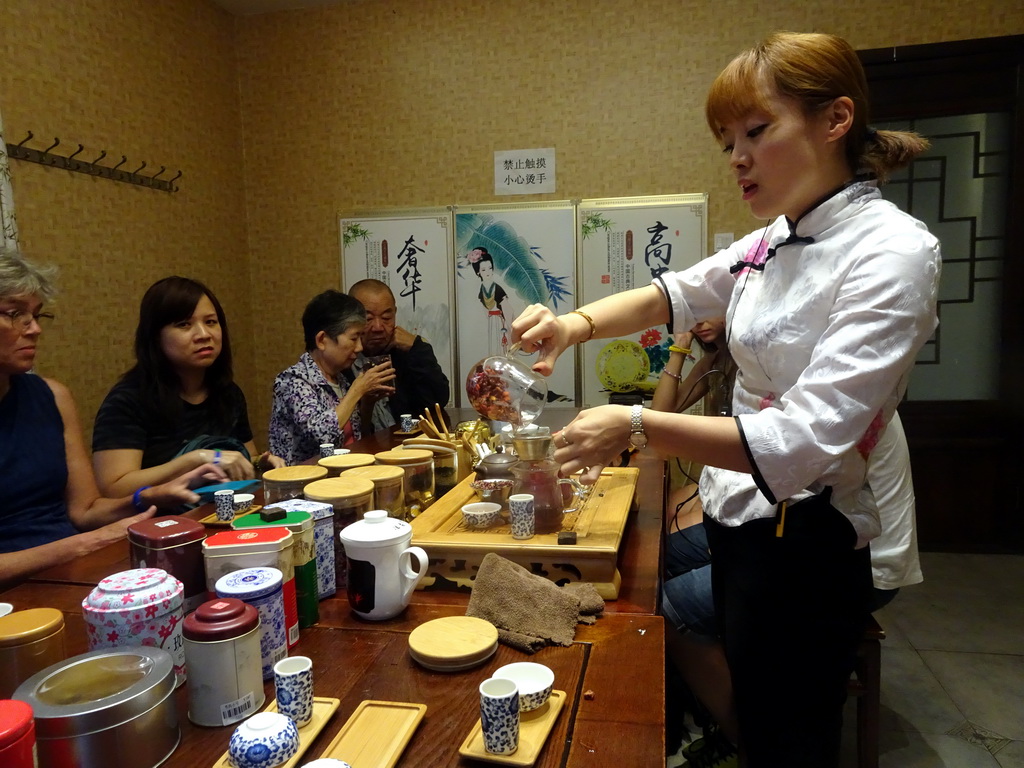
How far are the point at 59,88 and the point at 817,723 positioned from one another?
3532 mm

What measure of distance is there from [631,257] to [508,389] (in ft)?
8.57

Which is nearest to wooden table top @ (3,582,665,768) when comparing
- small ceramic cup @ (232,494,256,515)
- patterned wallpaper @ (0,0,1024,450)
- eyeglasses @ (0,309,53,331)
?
small ceramic cup @ (232,494,256,515)

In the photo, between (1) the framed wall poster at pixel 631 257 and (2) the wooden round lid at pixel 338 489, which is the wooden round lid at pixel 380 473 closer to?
(2) the wooden round lid at pixel 338 489

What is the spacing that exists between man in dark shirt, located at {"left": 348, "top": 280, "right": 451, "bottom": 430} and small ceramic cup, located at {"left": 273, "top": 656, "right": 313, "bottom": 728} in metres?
2.63

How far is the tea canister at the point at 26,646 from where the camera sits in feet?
2.69

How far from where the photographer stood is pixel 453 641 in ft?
3.22

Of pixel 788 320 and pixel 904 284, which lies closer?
pixel 904 284

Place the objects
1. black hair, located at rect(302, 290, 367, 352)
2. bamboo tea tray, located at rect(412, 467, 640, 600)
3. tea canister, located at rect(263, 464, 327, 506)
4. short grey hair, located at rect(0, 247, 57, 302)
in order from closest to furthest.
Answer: bamboo tea tray, located at rect(412, 467, 640, 600) → tea canister, located at rect(263, 464, 327, 506) → short grey hair, located at rect(0, 247, 57, 302) → black hair, located at rect(302, 290, 367, 352)

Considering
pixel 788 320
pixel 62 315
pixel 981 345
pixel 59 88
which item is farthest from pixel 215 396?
pixel 981 345

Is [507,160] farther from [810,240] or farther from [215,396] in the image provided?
[810,240]

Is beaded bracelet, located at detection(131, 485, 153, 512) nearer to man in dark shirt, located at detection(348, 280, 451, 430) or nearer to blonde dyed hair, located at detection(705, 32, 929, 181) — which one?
man in dark shirt, located at detection(348, 280, 451, 430)

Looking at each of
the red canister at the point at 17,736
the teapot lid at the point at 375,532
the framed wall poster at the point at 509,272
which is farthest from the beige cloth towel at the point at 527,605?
the framed wall poster at the point at 509,272

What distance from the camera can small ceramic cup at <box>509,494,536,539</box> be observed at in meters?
1.25

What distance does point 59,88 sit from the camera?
9.77 feet
